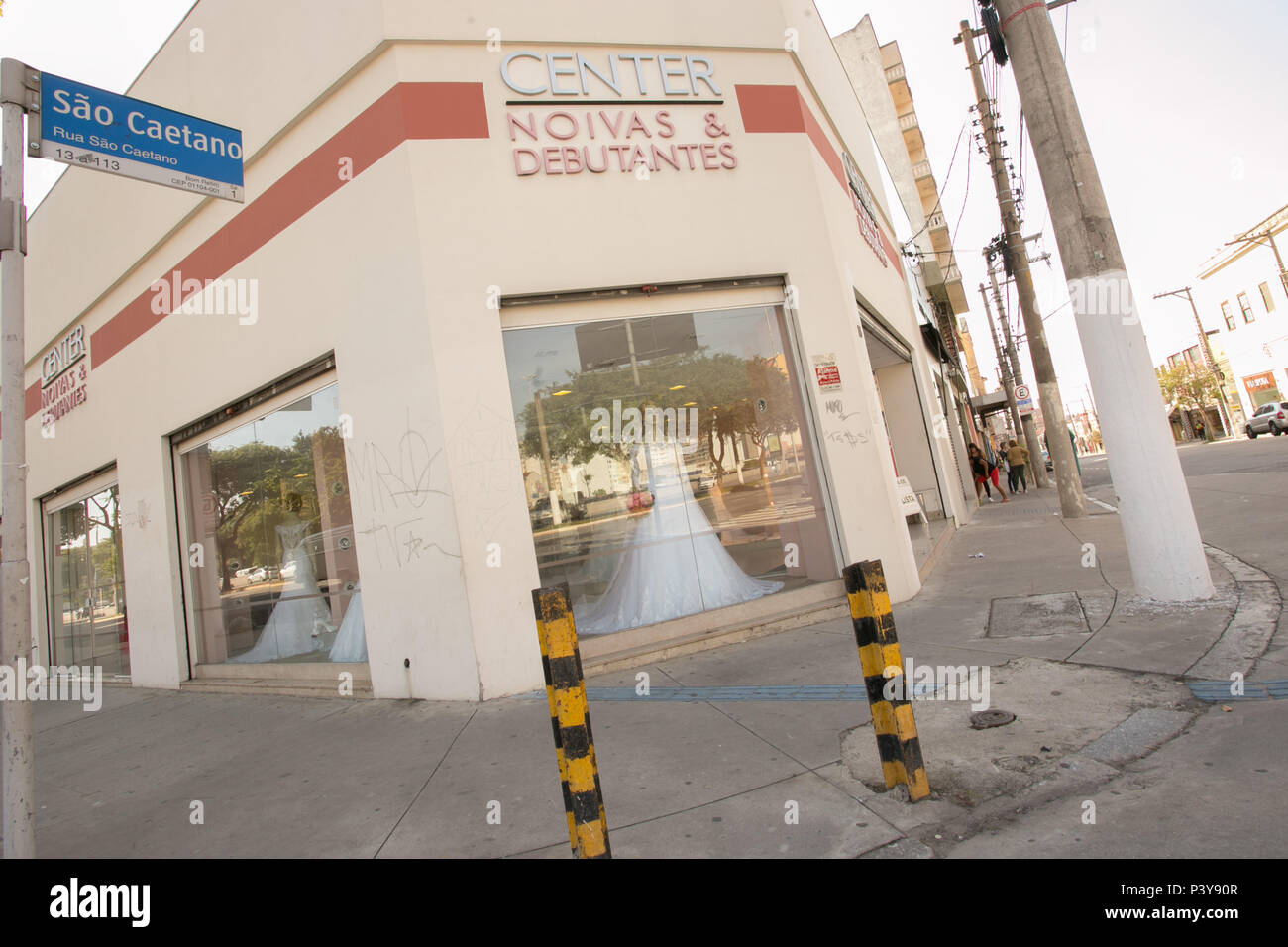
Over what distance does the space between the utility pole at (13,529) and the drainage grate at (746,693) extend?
300 cm

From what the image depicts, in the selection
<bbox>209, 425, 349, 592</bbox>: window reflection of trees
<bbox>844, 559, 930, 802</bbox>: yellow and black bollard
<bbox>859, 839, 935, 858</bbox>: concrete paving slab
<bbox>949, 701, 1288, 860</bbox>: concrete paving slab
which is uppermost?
<bbox>209, 425, 349, 592</bbox>: window reflection of trees

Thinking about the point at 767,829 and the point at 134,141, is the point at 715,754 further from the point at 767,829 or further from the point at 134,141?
the point at 134,141

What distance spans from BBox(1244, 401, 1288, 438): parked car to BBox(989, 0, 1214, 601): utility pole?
33.8 m

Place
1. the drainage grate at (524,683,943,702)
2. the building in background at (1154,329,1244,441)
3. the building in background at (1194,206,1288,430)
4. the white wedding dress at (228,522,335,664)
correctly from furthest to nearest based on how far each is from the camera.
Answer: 1. the building in background at (1154,329,1244,441)
2. the building in background at (1194,206,1288,430)
3. the white wedding dress at (228,522,335,664)
4. the drainage grate at (524,683,943,702)

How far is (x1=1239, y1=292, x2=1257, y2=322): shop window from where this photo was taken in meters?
34.8

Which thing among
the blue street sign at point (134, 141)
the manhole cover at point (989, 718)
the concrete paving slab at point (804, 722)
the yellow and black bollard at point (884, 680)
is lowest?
the manhole cover at point (989, 718)

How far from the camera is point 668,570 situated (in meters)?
6.75

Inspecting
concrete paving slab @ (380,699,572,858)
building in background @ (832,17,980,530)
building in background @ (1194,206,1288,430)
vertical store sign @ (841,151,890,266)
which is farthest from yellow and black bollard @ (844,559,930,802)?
building in background @ (1194,206,1288,430)

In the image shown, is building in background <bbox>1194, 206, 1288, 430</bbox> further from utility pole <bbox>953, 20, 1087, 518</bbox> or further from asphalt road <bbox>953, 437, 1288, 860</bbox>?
asphalt road <bbox>953, 437, 1288, 860</bbox>

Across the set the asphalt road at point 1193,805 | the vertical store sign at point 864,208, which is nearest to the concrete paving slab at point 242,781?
the asphalt road at point 1193,805

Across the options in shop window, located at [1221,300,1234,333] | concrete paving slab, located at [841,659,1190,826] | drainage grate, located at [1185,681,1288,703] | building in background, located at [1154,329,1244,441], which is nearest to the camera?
concrete paving slab, located at [841,659,1190,826]

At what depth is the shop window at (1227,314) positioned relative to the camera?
36969mm

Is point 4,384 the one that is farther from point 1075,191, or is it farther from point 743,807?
point 1075,191

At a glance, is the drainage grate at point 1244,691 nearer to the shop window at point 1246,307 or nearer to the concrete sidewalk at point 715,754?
the concrete sidewalk at point 715,754
